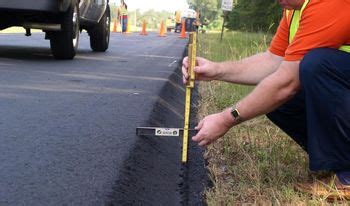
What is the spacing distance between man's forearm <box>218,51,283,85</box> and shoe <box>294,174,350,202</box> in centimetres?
70

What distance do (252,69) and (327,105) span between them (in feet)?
2.29

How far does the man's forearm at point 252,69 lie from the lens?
2992mm

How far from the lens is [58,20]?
7.78 m

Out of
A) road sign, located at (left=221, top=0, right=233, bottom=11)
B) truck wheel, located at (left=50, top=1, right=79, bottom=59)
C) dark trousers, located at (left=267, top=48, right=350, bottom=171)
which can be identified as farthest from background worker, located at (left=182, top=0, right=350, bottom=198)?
road sign, located at (left=221, top=0, right=233, bottom=11)

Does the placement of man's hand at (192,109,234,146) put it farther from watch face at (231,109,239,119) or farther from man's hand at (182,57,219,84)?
man's hand at (182,57,219,84)

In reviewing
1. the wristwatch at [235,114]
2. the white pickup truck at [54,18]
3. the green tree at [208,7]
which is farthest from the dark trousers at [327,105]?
the green tree at [208,7]

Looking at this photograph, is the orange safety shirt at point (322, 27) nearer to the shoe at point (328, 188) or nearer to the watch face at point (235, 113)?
the watch face at point (235, 113)

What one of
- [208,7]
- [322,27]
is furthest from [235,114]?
[208,7]

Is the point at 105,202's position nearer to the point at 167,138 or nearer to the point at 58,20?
the point at 167,138

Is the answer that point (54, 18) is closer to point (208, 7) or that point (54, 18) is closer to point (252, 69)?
point (252, 69)

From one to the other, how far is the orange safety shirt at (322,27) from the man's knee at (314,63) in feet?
0.07

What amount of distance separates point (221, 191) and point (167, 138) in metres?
1.24

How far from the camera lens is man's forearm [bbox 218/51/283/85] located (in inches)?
118

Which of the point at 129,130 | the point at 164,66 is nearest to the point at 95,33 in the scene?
the point at 164,66
